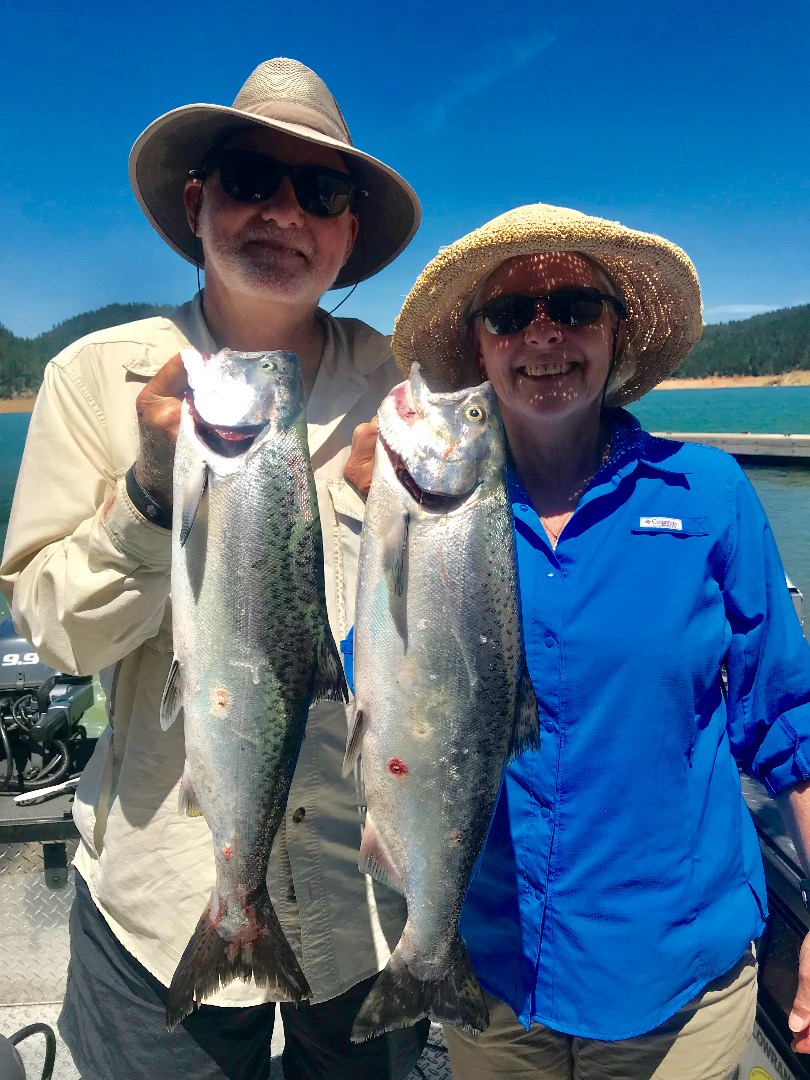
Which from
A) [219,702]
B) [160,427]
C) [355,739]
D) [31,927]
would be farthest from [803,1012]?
[31,927]

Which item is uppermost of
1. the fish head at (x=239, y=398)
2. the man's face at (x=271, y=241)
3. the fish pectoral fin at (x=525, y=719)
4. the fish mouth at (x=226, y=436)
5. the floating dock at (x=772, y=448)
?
the man's face at (x=271, y=241)

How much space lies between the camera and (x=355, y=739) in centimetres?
183

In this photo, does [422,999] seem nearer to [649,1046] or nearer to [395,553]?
[649,1046]

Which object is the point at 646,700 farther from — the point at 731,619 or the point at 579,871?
the point at 579,871

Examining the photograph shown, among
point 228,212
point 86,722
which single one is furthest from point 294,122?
point 86,722

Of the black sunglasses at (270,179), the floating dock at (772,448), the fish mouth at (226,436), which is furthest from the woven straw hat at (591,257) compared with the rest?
the floating dock at (772,448)

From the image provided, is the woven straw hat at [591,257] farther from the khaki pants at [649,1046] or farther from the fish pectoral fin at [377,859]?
the khaki pants at [649,1046]

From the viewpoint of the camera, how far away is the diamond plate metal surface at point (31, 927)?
3.73 m

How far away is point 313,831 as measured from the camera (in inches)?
90.4

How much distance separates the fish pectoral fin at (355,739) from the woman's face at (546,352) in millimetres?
1077

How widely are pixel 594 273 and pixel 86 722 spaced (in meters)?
6.61

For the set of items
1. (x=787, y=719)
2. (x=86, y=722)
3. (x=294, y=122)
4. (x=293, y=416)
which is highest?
(x=294, y=122)

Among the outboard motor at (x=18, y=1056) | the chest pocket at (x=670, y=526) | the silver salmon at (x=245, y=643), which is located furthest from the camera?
the outboard motor at (x=18, y=1056)

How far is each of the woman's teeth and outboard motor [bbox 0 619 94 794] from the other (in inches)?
134
